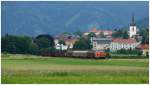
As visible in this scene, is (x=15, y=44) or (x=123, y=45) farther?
(x=123, y=45)

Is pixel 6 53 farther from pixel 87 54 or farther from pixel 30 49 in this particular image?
pixel 87 54

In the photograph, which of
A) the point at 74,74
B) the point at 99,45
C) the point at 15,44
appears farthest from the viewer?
Result: the point at 99,45

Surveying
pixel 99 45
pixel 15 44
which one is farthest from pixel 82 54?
pixel 99 45

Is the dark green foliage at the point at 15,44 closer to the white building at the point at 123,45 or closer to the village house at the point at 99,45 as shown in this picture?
the white building at the point at 123,45

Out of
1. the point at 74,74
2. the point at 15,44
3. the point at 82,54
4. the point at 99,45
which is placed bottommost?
the point at 82,54

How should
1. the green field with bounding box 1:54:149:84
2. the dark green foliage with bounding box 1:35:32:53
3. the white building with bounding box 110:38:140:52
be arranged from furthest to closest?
the white building with bounding box 110:38:140:52 → the dark green foliage with bounding box 1:35:32:53 → the green field with bounding box 1:54:149:84

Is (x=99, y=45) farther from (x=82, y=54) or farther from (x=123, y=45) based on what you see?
(x=82, y=54)

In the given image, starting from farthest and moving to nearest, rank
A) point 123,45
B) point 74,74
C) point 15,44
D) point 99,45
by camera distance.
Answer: point 99,45, point 123,45, point 15,44, point 74,74

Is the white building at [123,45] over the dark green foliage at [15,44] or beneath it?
beneath

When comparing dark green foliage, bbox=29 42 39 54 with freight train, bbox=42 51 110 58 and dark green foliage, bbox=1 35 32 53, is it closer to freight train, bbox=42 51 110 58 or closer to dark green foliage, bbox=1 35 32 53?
dark green foliage, bbox=1 35 32 53

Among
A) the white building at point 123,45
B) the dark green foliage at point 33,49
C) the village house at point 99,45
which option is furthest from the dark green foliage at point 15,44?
the village house at point 99,45

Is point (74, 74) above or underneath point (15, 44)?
underneath

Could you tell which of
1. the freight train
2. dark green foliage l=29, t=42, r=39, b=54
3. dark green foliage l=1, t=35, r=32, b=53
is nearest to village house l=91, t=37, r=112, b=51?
the freight train

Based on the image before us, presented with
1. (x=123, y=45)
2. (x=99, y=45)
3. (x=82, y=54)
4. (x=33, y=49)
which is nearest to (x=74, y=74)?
(x=33, y=49)
